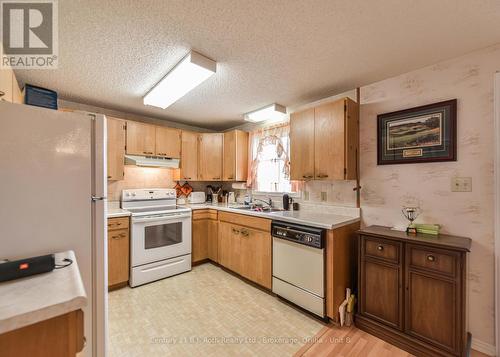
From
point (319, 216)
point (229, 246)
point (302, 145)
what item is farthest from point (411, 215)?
point (229, 246)

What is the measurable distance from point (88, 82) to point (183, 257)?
242 centimetres

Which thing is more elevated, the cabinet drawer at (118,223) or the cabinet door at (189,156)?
the cabinet door at (189,156)

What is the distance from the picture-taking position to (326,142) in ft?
7.79

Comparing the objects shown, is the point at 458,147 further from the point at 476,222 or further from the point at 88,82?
the point at 88,82

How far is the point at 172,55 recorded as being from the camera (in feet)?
5.93

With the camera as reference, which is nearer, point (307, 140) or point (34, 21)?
point (34, 21)

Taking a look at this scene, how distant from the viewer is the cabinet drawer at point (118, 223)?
263 centimetres

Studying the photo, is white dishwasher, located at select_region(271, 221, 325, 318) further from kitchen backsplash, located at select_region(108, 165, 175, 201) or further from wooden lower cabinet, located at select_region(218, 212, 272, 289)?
kitchen backsplash, located at select_region(108, 165, 175, 201)

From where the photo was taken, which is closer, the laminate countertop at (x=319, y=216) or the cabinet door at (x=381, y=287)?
the cabinet door at (x=381, y=287)

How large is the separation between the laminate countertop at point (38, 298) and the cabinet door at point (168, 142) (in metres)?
2.69

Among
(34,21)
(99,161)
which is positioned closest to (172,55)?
(34,21)

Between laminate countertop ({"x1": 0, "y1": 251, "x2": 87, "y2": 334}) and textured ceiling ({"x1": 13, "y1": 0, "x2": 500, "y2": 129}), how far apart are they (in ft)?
4.88

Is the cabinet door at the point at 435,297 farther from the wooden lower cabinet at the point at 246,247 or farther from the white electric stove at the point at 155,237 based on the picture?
the white electric stove at the point at 155,237

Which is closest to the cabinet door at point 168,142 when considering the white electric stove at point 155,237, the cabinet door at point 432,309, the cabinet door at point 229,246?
the white electric stove at point 155,237
